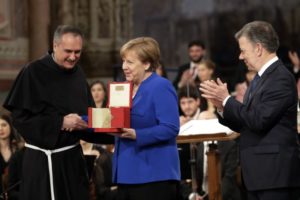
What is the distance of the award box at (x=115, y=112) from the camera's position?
18.0ft

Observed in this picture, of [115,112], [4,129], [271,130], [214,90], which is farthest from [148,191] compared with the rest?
[4,129]

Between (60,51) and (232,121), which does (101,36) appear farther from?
(232,121)

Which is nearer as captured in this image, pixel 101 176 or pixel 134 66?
pixel 134 66

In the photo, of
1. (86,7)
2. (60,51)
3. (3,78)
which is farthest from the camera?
(86,7)

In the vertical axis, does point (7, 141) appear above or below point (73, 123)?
below

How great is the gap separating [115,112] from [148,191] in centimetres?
57

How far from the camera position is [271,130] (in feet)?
17.4

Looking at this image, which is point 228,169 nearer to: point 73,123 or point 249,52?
point 73,123

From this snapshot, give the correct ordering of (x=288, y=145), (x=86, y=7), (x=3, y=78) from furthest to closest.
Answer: (x=86, y=7)
(x=3, y=78)
(x=288, y=145)

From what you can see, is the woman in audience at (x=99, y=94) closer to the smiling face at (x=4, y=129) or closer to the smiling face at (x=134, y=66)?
the smiling face at (x=4, y=129)

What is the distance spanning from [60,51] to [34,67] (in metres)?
0.29

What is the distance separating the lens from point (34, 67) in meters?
6.36

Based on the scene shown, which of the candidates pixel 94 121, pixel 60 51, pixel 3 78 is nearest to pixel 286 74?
pixel 94 121

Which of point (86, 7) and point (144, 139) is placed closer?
point (144, 139)
